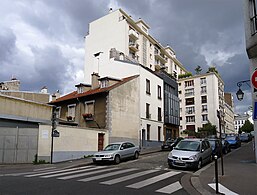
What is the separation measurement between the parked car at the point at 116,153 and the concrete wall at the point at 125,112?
608 cm

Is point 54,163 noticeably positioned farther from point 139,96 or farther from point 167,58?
point 167,58

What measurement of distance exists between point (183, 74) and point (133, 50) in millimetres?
28005

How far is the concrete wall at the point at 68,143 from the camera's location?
61.2 ft

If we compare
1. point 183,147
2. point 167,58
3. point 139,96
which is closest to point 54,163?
point 183,147

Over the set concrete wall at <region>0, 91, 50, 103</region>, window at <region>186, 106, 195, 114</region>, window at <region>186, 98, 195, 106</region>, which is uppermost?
window at <region>186, 98, 195, 106</region>

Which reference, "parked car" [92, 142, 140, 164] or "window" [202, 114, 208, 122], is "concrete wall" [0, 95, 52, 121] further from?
"window" [202, 114, 208, 122]

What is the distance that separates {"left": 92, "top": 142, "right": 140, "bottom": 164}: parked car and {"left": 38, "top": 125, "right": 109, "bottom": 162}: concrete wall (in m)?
3.19

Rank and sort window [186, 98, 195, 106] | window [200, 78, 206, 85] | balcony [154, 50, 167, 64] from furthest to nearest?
window [186, 98, 195, 106] → window [200, 78, 206, 85] → balcony [154, 50, 167, 64]

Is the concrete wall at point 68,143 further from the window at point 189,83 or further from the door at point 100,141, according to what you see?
the window at point 189,83

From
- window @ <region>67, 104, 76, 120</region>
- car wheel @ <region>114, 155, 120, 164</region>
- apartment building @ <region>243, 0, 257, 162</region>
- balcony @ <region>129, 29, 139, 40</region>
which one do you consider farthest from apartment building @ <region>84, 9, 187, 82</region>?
apartment building @ <region>243, 0, 257, 162</region>

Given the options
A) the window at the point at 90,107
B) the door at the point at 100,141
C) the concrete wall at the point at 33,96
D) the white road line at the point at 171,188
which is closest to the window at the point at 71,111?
the window at the point at 90,107

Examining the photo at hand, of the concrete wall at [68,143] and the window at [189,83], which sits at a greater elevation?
the window at [189,83]

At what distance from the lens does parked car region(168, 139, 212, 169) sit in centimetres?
1398

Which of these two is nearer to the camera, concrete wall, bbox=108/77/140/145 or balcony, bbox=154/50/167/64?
concrete wall, bbox=108/77/140/145
